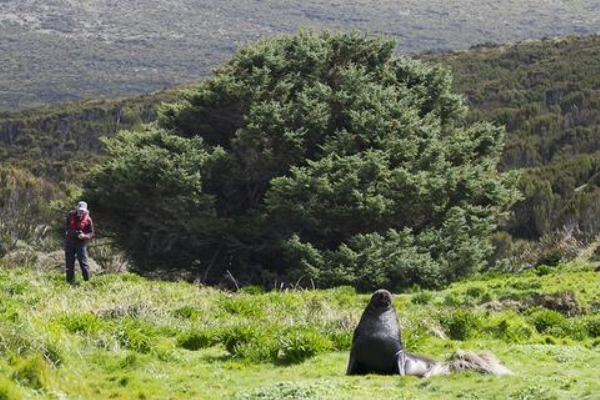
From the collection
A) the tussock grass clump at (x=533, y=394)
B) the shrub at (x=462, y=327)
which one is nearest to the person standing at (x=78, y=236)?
the shrub at (x=462, y=327)

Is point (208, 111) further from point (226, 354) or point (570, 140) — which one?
point (570, 140)

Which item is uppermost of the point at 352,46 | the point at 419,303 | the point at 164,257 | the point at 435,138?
the point at 352,46

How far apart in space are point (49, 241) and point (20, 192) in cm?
1080

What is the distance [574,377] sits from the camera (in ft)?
33.3

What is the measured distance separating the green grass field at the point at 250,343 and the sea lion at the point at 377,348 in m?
0.30

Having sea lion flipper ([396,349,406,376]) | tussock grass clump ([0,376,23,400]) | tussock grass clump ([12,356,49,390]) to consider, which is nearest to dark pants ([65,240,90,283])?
sea lion flipper ([396,349,406,376])

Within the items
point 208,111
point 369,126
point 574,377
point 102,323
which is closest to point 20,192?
point 208,111

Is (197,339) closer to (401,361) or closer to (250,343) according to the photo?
(250,343)

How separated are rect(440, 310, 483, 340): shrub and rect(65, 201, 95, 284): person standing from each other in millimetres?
9283

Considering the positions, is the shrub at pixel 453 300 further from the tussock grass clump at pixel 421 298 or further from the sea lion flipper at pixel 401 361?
the sea lion flipper at pixel 401 361

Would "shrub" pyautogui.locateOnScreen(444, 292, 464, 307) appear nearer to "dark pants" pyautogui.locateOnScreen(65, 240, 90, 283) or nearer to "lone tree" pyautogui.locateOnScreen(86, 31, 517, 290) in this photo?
"lone tree" pyautogui.locateOnScreen(86, 31, 517, 290)

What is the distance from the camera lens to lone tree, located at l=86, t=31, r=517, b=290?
26703 millimetres

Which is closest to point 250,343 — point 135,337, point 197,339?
point 197,339

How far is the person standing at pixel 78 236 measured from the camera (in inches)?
802
